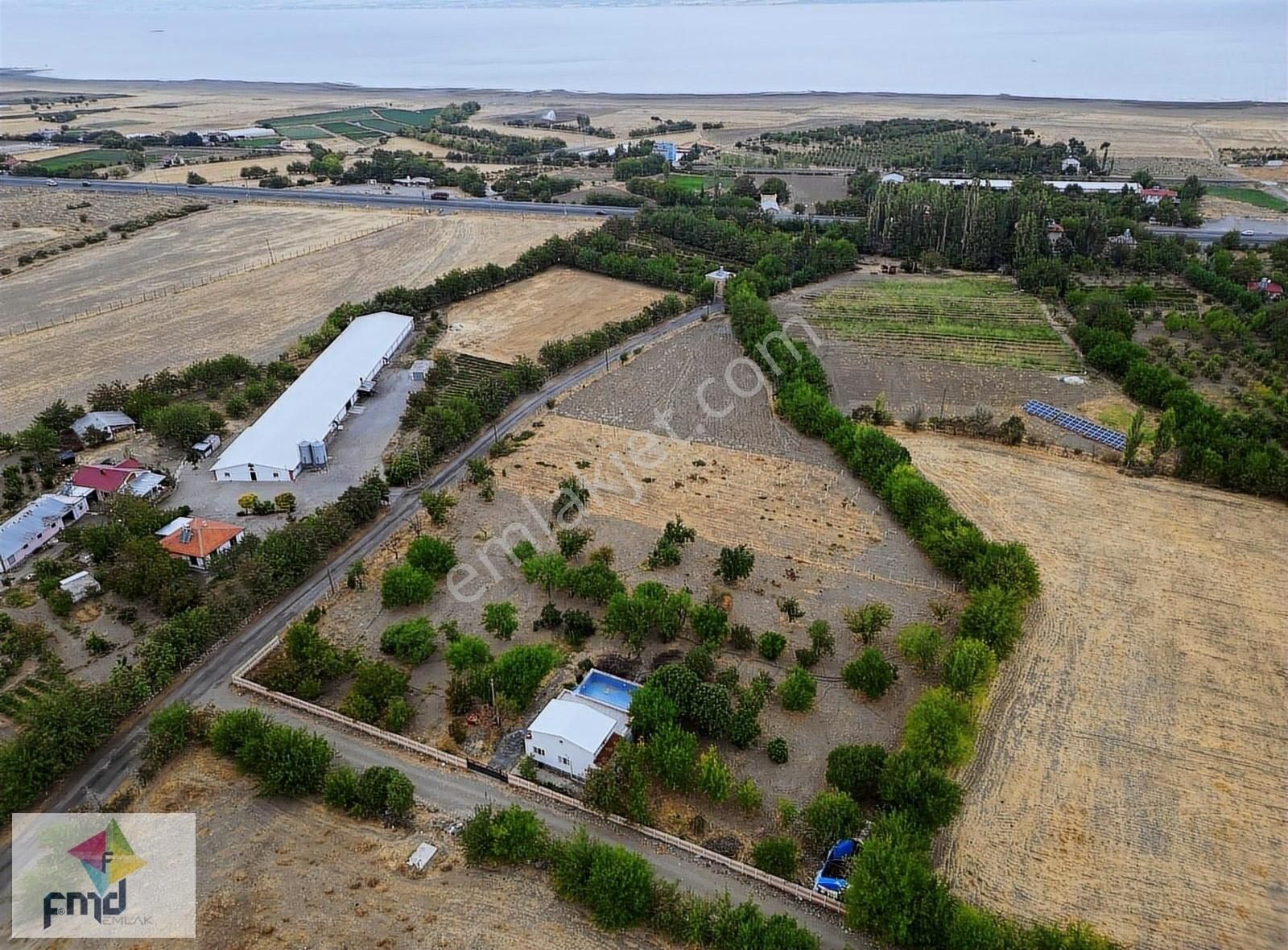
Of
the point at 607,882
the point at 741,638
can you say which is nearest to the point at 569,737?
the point at 607,882

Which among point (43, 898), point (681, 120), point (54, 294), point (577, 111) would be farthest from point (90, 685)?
point (577, 111)

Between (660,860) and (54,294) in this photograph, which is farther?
(54,294)

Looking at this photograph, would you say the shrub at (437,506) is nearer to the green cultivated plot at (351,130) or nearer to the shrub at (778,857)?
the shrub at (778,857)

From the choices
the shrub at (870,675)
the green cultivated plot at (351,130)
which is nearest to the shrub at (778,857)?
the shrub at (870,675)

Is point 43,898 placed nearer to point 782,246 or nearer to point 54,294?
point 54,294

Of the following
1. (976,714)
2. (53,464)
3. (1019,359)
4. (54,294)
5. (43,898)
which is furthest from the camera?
(54,294)

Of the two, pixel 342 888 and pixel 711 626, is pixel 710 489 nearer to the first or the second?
pixel 711 626
